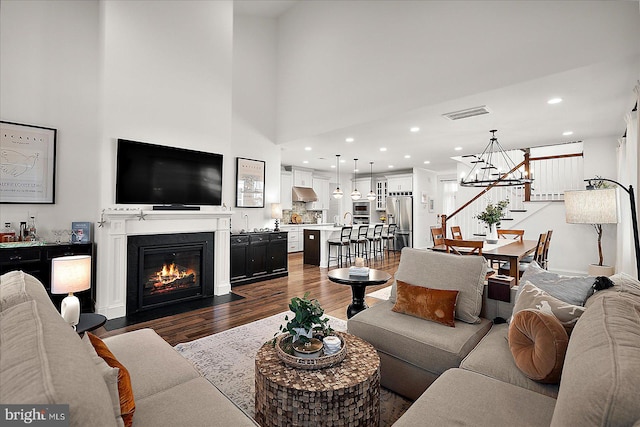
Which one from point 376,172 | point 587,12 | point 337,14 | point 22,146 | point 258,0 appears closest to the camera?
point 587,12

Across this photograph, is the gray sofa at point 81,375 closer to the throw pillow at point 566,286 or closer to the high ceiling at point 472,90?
the throw pillow at point 566,286

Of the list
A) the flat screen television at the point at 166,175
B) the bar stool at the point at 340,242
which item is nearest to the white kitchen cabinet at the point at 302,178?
the bar stool at the point at 340,242

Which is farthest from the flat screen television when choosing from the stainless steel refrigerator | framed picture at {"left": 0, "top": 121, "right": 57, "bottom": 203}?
the stainless steel refrigerator

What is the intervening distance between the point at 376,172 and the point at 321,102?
19.8ft

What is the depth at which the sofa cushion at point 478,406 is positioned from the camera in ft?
4.41

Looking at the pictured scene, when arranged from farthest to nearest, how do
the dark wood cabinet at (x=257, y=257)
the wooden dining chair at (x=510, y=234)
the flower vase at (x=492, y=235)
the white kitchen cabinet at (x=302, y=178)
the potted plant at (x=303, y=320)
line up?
1. the white kitchen cabinet at (x=302, y=178)
2. the wooden dining chair at (x=510, y=234)
3. the dark wood cabinet at (x=257, y=257)
4. the flower vase at (x=492, y=235)
5. the potted plant at (x=303, y=320)

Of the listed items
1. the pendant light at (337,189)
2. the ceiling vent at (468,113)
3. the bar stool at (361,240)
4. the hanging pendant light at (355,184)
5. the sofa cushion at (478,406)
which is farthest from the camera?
the hanging pendant light at (355,184)

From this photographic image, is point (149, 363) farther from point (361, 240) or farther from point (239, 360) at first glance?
point (361, 240)

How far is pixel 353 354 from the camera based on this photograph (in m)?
1.93

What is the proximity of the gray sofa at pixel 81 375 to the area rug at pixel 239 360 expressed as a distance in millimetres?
642

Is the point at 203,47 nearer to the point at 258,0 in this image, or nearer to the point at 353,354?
the point at 258,0

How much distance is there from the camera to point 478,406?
144 centimetres

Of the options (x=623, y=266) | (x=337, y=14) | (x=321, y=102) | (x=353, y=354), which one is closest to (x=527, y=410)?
(x=353, y=354)

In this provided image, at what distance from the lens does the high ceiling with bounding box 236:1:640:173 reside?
10.8 ft
